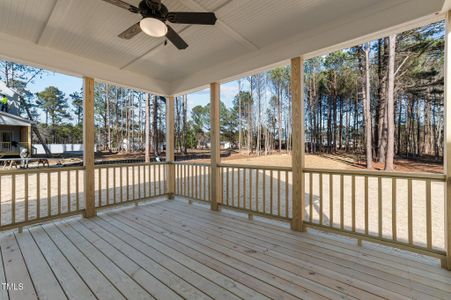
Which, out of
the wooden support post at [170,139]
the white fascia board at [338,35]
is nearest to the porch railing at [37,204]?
the wooden support post at [170,139]


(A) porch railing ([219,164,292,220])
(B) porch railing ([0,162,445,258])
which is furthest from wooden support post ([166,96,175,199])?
(A) porch railing ([219,164,292,220])

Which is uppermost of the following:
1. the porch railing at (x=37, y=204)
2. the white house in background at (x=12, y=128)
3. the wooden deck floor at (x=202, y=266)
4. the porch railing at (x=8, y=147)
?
the white house in background at (x=12, y=128)

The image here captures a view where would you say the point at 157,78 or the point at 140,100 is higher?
the point at 140,100

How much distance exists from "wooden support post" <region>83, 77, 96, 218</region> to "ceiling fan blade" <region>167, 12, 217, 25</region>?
2514 millimetres

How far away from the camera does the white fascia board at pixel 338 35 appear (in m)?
2.09

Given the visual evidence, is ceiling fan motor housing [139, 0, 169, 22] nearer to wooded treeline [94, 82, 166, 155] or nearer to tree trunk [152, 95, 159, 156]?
tree trunk [152, 95, 159, 156]

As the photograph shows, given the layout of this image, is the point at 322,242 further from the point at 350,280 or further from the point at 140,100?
the point at 140,100

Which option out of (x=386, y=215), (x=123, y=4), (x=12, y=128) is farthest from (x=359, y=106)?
(x=12, y=128)

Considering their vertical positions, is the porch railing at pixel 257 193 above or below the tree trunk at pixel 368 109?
below

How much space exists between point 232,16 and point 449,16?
85.2 inches

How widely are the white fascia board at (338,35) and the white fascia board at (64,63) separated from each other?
67.6 inches

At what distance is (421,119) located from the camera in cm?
977

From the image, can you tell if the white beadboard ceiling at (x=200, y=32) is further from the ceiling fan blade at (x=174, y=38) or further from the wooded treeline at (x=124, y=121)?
the wooded treeline at (x=124, y=121)

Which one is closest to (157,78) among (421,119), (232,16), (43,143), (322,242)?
(232,16)
